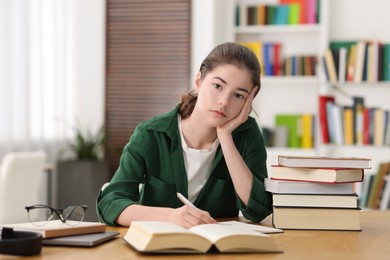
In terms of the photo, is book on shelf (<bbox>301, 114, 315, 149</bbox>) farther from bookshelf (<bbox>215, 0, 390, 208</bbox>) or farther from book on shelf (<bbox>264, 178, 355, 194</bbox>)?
book on shelf (<bbox>264, 178, 355, 194</bbox>)

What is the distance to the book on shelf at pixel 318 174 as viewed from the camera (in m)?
2.14

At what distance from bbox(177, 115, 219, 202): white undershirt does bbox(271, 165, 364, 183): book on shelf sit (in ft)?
1.06

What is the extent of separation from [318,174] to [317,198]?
7cm

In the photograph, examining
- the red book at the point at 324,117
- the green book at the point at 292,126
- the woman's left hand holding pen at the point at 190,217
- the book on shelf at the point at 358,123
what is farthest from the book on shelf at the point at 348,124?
the woman's left hand holding pen at the point at 190,217

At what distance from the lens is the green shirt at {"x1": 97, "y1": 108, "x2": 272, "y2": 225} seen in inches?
92.3

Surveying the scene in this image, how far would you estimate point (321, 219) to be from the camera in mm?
2174

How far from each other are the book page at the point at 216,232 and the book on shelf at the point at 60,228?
273 millimetres

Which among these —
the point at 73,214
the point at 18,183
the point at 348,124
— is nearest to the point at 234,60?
the point at 73,214

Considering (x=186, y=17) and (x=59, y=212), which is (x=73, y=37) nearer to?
(x=186, y=17)

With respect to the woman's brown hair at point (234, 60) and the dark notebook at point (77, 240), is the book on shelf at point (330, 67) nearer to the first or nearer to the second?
the woman's brown hair at point (234, 60)

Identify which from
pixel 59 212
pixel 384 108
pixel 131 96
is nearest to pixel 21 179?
pixel 131 96

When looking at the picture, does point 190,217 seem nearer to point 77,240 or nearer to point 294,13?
point 77,240

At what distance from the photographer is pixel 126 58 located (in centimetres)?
656

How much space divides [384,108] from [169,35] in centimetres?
195
